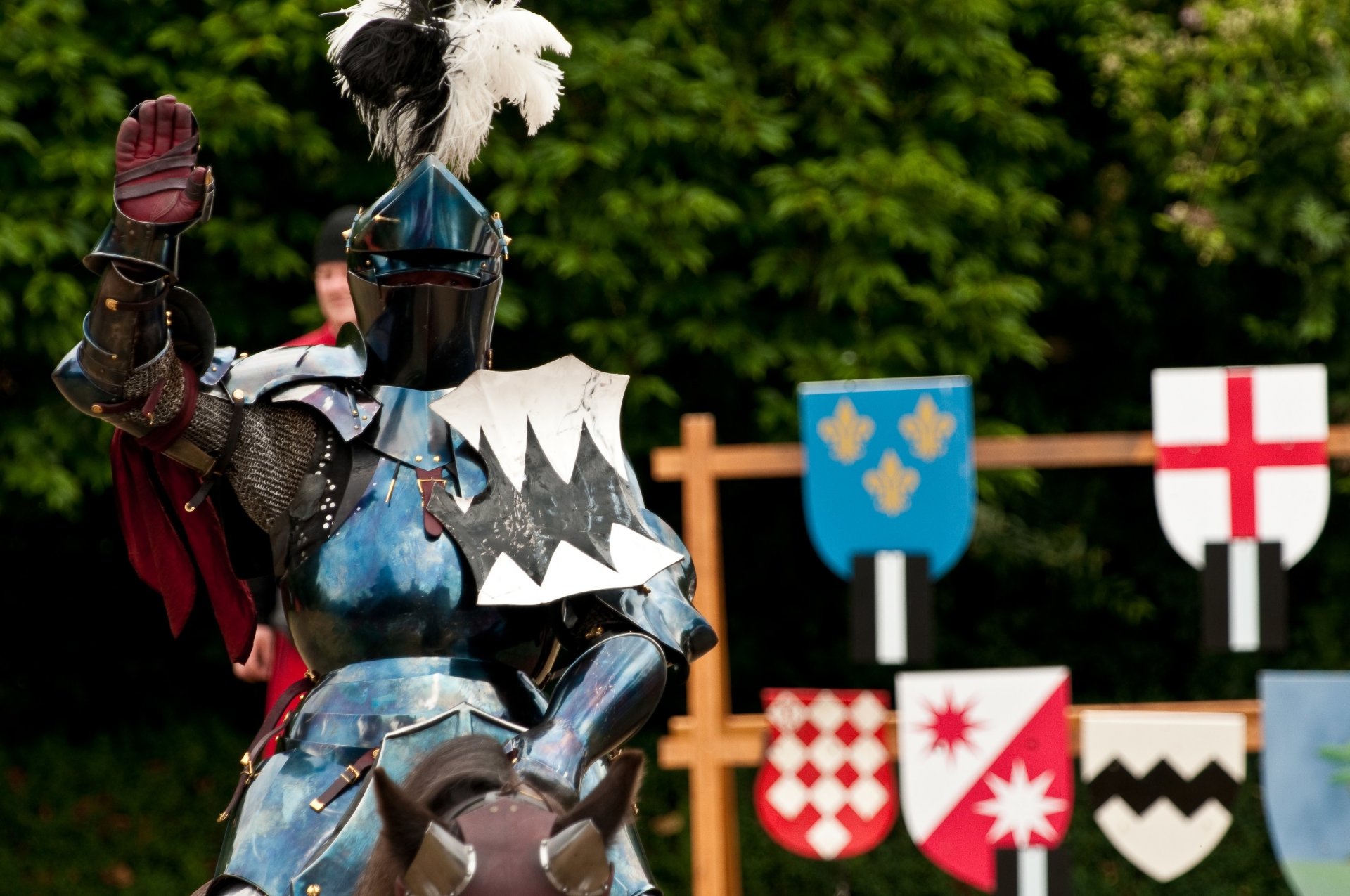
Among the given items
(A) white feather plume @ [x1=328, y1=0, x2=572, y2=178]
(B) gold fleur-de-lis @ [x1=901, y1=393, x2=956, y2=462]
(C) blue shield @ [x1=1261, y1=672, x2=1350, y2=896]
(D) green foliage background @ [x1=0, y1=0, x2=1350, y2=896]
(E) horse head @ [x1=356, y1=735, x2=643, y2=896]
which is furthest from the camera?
(D) green foliage background @ [x1=0, y1=0, x2=1350, y2=896]

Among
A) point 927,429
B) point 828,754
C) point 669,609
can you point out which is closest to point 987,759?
point 828,754

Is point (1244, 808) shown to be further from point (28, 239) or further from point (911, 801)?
point (28, 239)

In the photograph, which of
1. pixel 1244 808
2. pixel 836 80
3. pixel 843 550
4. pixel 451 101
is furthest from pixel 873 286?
pixel 451 101

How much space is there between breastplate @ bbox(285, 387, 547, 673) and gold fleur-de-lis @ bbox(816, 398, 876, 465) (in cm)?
297

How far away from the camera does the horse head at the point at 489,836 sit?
2299 millimetres

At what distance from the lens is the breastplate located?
294 centimetres

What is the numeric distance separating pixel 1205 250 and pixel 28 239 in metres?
3.84

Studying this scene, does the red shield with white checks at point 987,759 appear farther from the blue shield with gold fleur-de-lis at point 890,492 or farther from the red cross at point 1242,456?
the red cross at point 1242,456

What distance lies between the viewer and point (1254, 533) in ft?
19.0

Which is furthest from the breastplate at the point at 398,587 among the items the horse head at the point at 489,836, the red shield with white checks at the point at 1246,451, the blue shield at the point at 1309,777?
the blue shield at the point at 1309,777

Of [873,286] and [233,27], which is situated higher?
[233,27]

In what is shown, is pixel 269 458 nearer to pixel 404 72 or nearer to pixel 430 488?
→ pixel 430 488

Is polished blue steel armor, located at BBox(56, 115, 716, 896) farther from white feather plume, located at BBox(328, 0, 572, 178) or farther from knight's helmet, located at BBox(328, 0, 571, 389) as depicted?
white feather plume, located at BBox(328, 0, 572, 178)

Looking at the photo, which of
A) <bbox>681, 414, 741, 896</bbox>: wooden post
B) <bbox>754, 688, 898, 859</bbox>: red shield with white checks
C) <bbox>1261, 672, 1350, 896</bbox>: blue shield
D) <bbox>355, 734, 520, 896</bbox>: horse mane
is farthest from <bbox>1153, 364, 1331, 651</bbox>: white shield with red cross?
<bbox>355, 734, 520, 896</bbox>: horse mane
